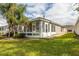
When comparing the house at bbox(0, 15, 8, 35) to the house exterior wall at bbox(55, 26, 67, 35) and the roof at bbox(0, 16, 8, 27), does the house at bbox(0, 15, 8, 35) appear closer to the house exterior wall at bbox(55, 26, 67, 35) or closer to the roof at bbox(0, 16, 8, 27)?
the roof at bbox(0, 16, 8, 27)

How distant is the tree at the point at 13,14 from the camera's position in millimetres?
1771

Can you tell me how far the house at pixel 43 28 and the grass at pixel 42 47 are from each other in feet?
0.18

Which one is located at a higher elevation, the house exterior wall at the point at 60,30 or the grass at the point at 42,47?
the house exterior wall at the point at 60,30

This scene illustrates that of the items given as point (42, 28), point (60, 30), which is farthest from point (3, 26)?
point (60, 30)

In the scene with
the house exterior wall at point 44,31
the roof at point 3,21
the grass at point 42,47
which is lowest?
the grass at point 42,47

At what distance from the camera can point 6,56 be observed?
175cm

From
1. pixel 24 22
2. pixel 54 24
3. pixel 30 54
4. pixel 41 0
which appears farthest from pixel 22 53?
pixel 41 0

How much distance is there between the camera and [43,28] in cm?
176

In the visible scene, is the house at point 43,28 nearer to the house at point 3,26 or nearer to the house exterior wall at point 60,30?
the house exterior wall at point 60,30

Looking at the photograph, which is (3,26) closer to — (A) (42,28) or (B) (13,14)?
(B) (13,14)

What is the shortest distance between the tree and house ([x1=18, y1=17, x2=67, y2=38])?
0.11m

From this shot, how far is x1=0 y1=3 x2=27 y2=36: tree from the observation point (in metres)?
1.77

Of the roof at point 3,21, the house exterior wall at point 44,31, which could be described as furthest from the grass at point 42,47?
the roof at point 3,21

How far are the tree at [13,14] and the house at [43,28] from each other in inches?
4.2
